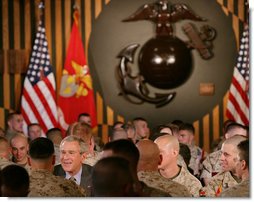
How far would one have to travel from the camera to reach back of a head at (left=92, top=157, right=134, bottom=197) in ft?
13.3

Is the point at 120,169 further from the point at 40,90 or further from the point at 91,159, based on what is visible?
the point at 40,90

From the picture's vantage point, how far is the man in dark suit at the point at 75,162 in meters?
7.09

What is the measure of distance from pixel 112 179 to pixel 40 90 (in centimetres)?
913

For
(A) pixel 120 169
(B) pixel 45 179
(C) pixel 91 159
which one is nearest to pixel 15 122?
(C) pixel 91 159

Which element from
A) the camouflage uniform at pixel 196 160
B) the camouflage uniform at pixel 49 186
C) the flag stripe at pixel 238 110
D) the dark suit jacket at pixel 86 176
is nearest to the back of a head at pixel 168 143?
the dark suit jacket at pixel 86 176

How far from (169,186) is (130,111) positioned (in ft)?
25.6

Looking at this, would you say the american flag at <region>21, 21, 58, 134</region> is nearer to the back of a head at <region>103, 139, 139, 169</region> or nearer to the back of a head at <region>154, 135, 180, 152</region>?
the back of a head at <region>154, 135, 180, 152</region>

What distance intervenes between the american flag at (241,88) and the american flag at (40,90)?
2.91 metres

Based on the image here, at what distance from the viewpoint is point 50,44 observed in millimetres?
13492

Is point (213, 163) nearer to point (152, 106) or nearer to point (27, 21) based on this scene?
point (152, 106)

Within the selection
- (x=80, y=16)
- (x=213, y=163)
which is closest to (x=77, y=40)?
(x=80, y=16)

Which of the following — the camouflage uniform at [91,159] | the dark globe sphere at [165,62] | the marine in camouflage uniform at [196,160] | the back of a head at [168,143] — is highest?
the dark globe sphere at [165,62]

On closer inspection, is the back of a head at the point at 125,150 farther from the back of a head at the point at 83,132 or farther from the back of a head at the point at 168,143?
the back of a head at the point at 83,132

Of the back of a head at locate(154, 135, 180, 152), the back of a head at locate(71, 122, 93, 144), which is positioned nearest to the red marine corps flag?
the back of a head at locate(71, 122, 93, 144)
